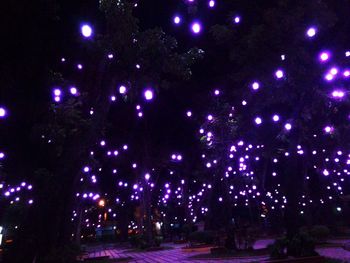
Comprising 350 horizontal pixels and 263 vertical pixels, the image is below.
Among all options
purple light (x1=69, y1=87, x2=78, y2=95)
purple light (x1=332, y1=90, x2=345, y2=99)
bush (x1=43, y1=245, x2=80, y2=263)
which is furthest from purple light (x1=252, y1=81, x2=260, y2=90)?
bush (x1=43, y1=245, x2=80, y2=263)

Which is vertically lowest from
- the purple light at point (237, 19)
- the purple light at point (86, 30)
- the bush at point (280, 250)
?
the bush at point (280, 250)

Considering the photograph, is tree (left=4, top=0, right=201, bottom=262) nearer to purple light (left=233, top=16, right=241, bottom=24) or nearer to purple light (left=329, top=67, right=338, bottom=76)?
purple light (left=233, top=16, right=241, bottom=24)

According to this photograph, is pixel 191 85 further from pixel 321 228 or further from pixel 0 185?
pixel 0 185

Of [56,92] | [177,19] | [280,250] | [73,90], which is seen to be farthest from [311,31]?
[56,92]

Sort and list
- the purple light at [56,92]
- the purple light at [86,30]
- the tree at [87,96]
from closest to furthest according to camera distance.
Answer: the tree at [87,96]
the purple light at [86,30]
the purple light at [56,92]

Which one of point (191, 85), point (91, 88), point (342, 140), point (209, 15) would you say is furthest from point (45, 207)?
point (342, 140)

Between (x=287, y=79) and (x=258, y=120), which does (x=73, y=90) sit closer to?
(x=287, y=79)

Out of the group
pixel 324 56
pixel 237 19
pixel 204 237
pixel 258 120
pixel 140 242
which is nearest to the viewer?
pixel 324 56

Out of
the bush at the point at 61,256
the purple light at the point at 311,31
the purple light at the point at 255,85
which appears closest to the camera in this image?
the bush at the point at 61,256

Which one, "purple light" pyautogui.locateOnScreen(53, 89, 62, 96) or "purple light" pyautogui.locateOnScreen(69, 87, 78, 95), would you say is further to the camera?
"purple light" pyautogui.locateOnScreen(69, 87, 78, 95)

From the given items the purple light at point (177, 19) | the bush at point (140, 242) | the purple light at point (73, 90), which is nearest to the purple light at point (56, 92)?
the purple light at point (73, 90)

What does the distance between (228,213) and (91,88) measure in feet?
34.2

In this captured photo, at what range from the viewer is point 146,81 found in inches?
451

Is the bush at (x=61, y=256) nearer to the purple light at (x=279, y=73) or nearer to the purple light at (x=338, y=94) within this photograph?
the purple light at (x=279, y=73)
